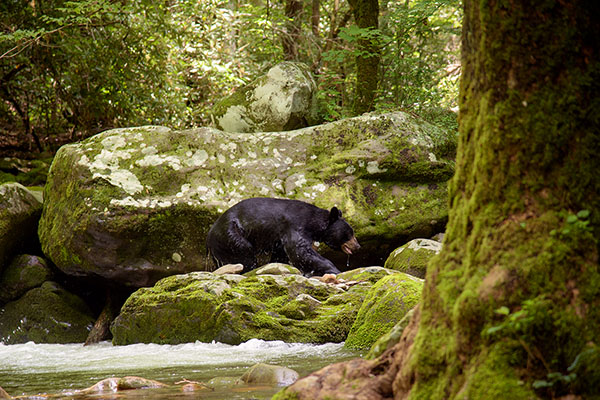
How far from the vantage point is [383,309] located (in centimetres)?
575

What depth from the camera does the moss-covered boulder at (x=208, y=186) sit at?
9414mm

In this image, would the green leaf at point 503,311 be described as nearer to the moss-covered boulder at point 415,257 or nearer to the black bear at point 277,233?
the moss-covered boulder at point 415,257

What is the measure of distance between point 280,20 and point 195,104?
3401 mm

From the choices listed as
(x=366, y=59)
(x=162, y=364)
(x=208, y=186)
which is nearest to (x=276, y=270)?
(x=162, y=364)

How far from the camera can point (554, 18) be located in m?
2.13

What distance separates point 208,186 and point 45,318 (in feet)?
10.4

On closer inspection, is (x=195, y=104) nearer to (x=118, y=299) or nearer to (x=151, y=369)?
(x=118, y=299)

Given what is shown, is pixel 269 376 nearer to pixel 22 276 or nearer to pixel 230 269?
pixel 230 269

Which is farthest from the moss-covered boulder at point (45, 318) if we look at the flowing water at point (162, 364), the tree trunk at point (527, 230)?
the tree trunk at point (527, 230)

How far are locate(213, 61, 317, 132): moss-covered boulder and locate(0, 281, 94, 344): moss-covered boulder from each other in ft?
17.9

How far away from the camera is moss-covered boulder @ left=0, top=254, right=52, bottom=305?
970 centimetres

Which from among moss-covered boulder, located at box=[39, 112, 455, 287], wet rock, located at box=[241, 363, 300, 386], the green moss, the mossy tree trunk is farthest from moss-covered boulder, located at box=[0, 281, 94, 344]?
the mossy tree trunk

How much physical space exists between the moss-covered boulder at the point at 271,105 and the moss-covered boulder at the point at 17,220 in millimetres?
4593

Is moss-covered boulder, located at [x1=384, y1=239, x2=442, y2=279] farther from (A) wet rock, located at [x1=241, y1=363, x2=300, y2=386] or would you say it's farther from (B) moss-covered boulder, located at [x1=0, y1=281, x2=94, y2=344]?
(B) moss-covered boulder, located at [x1=0, y1=281, x2=94, y2=344]
